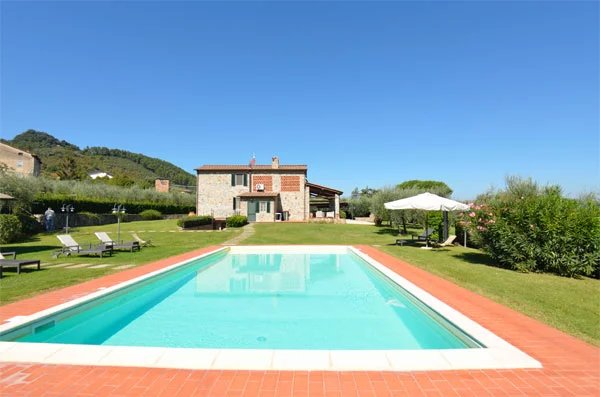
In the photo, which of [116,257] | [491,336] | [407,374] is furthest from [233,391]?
[116,257]

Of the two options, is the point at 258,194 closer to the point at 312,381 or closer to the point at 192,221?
the point at 192,221

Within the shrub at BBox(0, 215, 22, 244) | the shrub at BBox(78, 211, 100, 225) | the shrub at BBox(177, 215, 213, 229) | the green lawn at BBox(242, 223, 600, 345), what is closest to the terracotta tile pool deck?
the green lawn at BBox(242, 223, 600, 345)

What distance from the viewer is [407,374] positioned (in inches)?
123

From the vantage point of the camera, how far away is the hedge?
2378 cm

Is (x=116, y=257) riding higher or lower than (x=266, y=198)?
lower

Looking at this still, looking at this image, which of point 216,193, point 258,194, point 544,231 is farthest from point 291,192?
point 544,231

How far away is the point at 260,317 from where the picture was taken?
602 cm

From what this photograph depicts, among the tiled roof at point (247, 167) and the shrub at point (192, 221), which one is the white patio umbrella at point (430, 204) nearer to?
the shrub at point (192, 221)

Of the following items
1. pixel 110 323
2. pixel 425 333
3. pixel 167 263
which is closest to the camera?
pixel 425 333

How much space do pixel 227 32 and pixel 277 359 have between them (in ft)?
47.7

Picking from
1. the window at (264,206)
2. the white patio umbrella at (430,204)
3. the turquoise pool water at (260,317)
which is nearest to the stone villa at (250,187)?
the window at (264,206)

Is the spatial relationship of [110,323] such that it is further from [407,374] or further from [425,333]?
[425,333]

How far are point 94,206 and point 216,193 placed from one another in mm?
10997

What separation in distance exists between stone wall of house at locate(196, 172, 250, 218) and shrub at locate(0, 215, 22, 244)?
1649cm
